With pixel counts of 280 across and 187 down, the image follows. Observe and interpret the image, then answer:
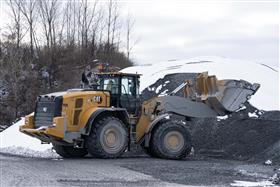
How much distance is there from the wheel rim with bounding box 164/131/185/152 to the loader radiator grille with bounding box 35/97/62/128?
10.7 ft

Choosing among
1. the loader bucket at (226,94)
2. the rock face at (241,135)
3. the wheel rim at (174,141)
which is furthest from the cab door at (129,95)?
the loader bucket at (226,94)

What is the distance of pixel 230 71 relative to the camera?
86.5ft

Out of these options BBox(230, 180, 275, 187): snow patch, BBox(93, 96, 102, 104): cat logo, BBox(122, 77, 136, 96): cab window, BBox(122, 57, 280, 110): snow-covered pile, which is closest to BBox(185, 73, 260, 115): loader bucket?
BBox(122, 77, 136, 96): cab window

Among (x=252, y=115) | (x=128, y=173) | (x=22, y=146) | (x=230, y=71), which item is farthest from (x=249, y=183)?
(x=230, y=71)

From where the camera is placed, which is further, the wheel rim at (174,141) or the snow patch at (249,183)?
the wheel rim at (174,141)

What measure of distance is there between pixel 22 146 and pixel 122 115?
5609 millimetres

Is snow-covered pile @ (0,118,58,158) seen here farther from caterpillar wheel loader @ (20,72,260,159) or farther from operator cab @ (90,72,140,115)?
operator cab @ (90,72,140,115)

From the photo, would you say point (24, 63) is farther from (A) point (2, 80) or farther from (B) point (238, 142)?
(B) point (238, 142)

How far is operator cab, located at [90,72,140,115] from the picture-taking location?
15344 millimetres

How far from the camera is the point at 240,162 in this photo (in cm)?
1482

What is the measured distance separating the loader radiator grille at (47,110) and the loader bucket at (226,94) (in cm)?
428

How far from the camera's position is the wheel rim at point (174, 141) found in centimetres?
1534

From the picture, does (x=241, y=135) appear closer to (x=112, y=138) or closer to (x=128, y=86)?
(x=128, y=86)

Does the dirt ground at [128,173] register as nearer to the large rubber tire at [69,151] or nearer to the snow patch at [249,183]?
the snow patch at [249,183]
